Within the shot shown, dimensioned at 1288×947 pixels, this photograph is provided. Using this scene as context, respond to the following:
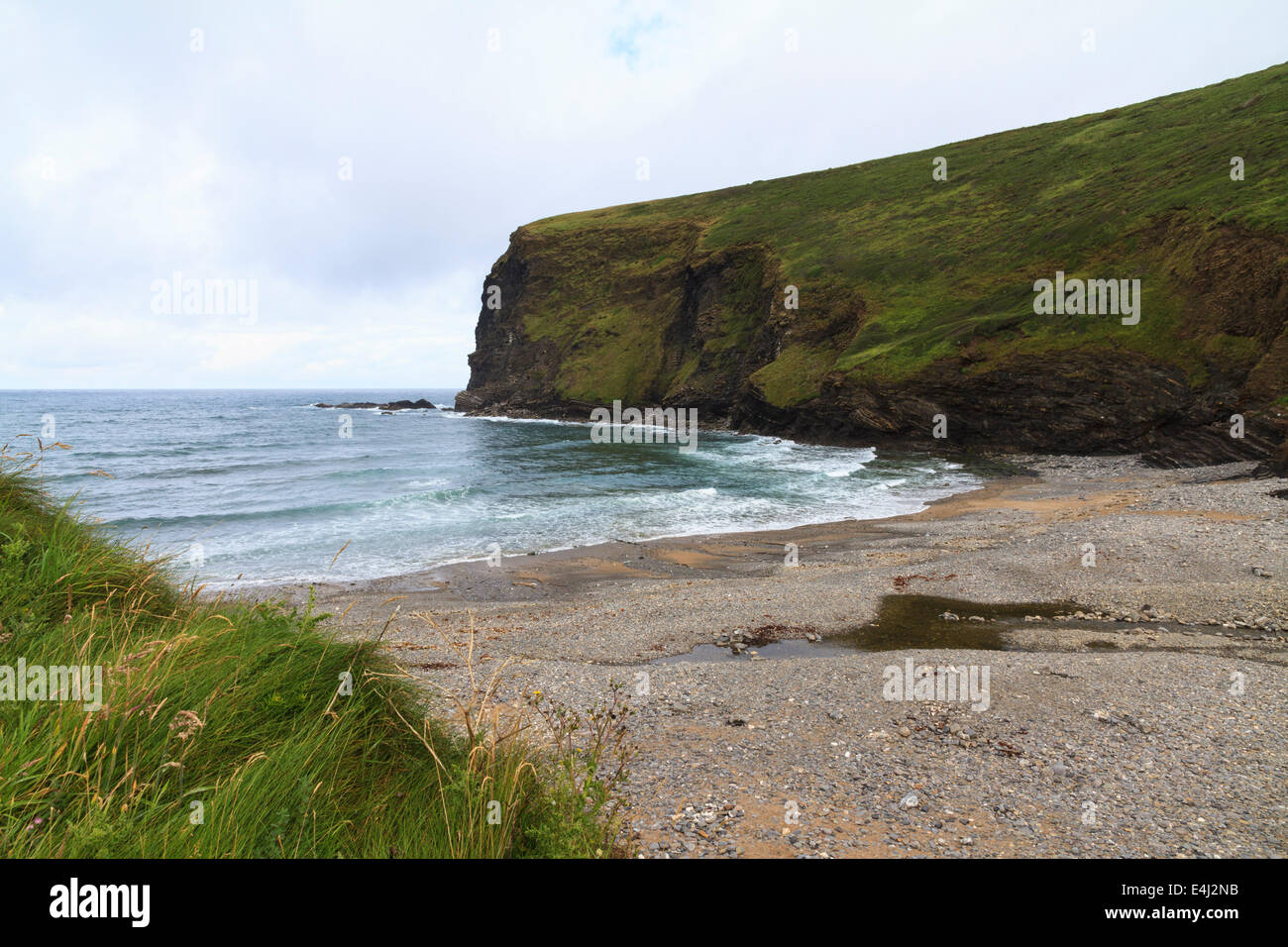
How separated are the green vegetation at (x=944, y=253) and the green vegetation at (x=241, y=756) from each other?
46258 millimetres

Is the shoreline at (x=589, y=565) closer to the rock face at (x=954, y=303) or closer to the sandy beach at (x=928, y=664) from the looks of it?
the sandy beach at (x=928, y=664)

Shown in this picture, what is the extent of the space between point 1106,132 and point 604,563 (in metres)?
80.2

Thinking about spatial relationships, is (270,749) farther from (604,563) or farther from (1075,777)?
(604,563)

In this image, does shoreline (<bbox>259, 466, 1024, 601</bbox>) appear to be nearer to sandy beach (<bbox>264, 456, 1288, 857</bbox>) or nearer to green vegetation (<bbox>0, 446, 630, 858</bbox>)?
sandy beach (<bbox>264, 456, 1288, 857</bbox>)

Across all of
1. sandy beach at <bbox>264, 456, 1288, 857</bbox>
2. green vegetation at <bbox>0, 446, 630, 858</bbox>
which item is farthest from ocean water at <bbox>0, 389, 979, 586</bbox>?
green vegetation at <bbox>0, 446, 630, 858</bbox>

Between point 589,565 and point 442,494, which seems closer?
point 589,565

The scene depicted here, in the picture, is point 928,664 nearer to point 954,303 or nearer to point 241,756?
point 241,756

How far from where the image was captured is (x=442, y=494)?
112 ft

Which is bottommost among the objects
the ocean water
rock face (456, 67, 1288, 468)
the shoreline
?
the shoreline

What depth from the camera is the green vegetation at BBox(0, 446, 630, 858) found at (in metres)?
2.77

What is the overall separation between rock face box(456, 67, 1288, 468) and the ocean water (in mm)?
7423

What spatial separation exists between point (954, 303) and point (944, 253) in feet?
35.2

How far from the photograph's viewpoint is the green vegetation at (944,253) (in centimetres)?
3966

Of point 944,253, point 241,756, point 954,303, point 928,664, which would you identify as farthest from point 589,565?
point 944,253
